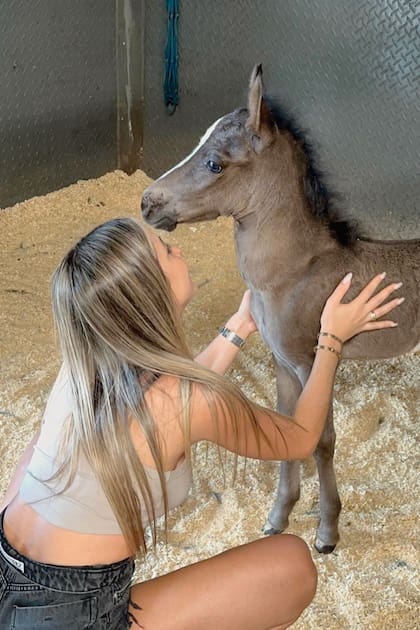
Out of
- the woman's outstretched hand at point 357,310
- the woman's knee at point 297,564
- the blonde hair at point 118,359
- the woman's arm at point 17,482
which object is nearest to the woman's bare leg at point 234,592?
the woman's knee at point 297,564

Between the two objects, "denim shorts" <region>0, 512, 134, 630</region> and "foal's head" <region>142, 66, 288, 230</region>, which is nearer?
"denim shorts" <region>0, 512, 134, 630</region>

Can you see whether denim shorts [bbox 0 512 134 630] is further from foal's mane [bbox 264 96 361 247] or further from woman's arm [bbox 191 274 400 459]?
foal's mane [bbox 264 96 361 247]

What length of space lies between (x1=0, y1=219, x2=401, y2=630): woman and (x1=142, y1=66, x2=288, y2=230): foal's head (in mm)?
561

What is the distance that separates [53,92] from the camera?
403cm

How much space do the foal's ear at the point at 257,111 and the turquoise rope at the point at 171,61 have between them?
7.47ft

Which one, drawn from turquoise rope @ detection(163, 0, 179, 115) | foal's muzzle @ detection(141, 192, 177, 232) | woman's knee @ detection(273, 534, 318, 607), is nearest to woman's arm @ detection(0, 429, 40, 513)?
woman's knee @ detection(273, 534, 318, 607)

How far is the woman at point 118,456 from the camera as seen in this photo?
1399 mm

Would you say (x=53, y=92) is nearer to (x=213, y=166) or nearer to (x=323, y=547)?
(x=213, y=166)

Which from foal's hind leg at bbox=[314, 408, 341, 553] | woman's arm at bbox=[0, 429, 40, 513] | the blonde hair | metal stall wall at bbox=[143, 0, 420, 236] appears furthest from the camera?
metal stall wall at bbox=[143, 0, 420, 236]

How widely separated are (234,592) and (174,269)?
0.72 m

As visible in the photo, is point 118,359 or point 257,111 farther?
point 257,111

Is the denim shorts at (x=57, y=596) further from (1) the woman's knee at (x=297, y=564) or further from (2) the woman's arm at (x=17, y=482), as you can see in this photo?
(1) the woman's knee at (x=297, y=564)

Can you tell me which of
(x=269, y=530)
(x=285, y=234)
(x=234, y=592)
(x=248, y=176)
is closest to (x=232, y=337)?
(x=285, y=234)

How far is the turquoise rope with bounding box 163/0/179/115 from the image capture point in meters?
3.96
